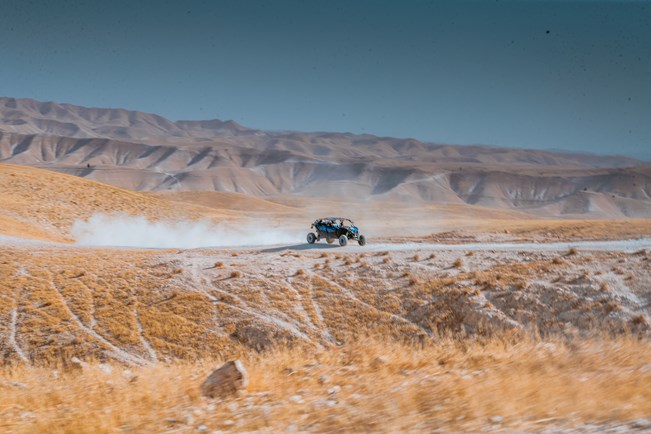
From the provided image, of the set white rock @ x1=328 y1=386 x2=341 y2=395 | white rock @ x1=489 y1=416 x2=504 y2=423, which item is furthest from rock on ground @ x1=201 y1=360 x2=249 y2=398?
white rock @ x1=489 y1=416 x2=504 y2=423

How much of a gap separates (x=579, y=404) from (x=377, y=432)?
8.08 ft

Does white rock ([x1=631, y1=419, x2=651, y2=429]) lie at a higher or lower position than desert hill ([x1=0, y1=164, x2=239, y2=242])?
lower

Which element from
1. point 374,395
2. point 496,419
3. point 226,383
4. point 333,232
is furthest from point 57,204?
point 496,419

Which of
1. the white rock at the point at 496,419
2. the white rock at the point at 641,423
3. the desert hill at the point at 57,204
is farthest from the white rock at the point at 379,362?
the desert hill at the point at 57,204

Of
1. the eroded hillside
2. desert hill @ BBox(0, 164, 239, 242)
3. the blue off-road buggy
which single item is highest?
desert hill @ BBox(0, 164, 239, 242)

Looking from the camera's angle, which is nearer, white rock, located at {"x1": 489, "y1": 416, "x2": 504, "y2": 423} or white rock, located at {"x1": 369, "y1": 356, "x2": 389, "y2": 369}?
white rock, located at {"x1": 489, "y1": 416, "x2": 504, "y2": 423}

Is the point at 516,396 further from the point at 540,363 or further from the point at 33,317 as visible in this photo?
the point at 33,317

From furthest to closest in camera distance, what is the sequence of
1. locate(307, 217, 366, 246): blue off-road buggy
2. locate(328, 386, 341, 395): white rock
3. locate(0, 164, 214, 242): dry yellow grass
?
locate(0, 164, 214, 242): dry yellow grass → locate(307, 217, 366, 246): blue off-road buggy → locate(328, 386, 341, 395): white rock

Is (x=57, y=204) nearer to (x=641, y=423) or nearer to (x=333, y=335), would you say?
(x=333, y=335)

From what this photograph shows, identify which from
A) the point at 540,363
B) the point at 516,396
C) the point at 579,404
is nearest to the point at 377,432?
the point at 516,396

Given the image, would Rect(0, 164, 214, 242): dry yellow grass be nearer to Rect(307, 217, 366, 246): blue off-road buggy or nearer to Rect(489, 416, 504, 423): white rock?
Rect(307, 217, 366, 246): blue off-road buggy

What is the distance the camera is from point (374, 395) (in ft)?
23.7

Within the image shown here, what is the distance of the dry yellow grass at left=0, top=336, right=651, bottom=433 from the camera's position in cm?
586

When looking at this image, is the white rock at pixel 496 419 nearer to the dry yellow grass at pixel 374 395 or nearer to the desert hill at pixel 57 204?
the dry yellow grass at pixel 374 395
